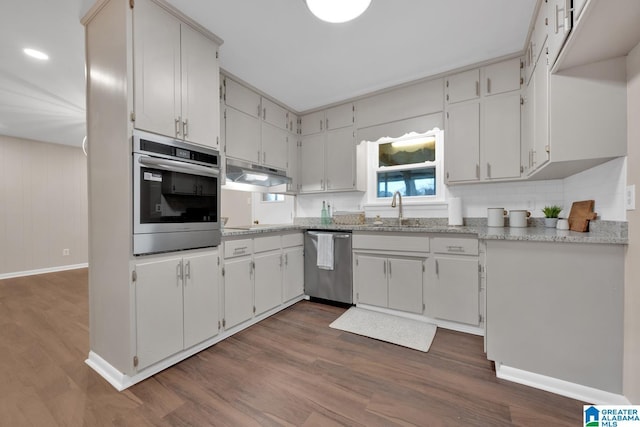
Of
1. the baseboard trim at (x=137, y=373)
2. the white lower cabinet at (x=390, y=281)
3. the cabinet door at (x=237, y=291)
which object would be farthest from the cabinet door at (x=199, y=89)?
the white lower cabinet at (x=390, y=281)

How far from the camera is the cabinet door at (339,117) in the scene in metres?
3.38

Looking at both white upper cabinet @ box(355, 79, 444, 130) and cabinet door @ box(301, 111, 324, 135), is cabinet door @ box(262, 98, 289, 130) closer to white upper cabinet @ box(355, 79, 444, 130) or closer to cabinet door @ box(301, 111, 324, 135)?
cabinet door @ box(301, 111, 324, 135)

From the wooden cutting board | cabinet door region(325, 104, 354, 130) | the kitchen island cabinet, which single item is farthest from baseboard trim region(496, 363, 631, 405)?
cabinet door region(325, 104, 354, 130)

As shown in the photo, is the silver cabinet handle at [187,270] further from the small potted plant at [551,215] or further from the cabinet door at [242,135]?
the small potted plant at [551,215]

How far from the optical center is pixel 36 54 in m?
2.43

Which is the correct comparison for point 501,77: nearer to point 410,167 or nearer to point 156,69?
point 410,167

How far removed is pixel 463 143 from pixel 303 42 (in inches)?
75.1

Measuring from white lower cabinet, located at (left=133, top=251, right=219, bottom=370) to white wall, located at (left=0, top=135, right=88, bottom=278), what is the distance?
5206 mm

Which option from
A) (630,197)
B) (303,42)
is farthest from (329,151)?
(630,197)

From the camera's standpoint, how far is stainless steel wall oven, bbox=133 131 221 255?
5.43ft

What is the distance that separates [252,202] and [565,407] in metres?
3.85

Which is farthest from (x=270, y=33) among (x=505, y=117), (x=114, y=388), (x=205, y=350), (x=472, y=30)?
(x=114, y=388)

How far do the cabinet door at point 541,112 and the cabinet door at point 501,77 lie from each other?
1.52 ft

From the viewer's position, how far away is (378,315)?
8.98 ft
